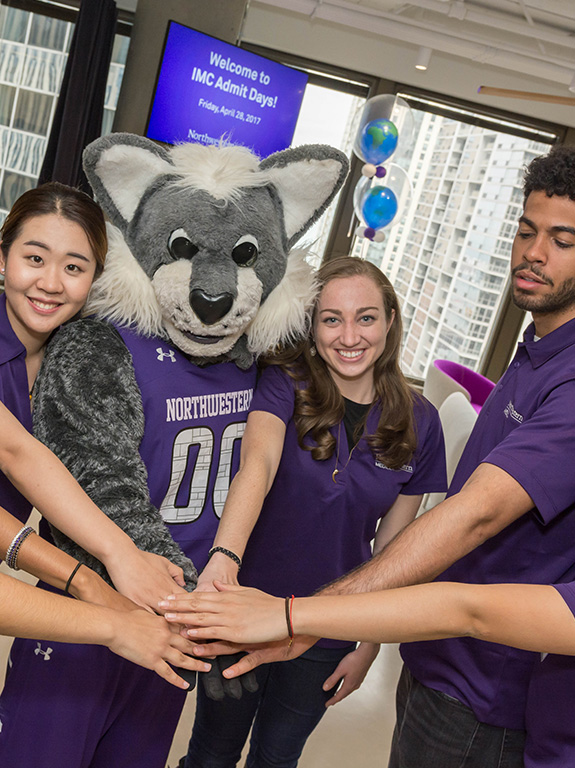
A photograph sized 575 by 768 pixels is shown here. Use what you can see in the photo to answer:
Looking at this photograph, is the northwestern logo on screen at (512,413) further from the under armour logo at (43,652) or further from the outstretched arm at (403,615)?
the under armour logo at (43,652)

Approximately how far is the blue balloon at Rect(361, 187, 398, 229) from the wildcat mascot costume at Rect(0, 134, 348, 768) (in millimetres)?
3796

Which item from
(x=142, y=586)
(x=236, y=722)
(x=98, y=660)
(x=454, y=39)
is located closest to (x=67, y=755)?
(x=98, y=660)

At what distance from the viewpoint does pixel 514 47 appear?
570 centimetres

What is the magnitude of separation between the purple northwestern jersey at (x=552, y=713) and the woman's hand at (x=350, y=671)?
1.55 ft

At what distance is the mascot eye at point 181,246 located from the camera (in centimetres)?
155

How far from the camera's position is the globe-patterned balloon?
17.0ft

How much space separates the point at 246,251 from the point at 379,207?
4.01 metres

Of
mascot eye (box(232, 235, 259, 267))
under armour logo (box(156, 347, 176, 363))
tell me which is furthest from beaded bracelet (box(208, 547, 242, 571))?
mascot eye (box(232, 235, 259, 267))

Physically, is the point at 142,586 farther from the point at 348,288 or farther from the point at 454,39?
the point at 454,39

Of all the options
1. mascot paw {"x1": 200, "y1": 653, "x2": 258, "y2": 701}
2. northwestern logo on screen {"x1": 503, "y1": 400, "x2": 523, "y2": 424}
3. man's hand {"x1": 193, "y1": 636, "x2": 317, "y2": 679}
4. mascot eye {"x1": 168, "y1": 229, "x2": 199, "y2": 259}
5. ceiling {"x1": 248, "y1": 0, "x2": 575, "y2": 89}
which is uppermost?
ceiling {"x1": 248, "y1": 0, "x2": 575, "y2": 89}

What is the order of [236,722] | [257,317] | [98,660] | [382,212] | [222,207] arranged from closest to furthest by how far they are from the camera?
1. [98,660]
2. [222,207]
3. [257,317]
4. [236,722]
5. [382,212]

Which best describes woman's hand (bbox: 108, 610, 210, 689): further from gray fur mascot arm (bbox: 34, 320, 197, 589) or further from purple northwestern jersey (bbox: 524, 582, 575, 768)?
purple northwestern jersey (bbox: 524, 582, 575, 768)

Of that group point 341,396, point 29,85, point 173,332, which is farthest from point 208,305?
Result: point 29,85

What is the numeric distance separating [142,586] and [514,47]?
18.8 feet
